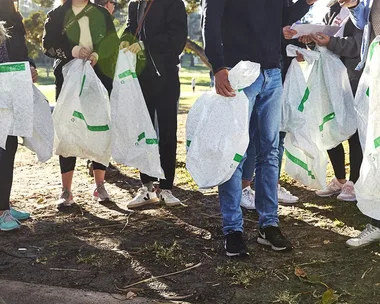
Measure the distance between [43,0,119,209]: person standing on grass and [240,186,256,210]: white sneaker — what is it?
1.36 m

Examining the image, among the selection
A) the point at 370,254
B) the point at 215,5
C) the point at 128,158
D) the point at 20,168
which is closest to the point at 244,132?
the point at 215,5

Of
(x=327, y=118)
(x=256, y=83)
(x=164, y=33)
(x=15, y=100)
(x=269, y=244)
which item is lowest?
(x=269, y=244)

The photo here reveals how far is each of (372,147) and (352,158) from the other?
120cm

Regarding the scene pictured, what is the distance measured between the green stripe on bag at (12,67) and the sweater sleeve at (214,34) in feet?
4.07

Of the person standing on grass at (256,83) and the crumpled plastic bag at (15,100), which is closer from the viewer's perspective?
the person standing on grass at (256,83)

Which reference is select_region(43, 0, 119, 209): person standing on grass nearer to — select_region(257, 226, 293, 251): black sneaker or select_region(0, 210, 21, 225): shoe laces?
select_region(0, 210, 21, 225): shoe laces

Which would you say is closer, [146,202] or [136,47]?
[136,47]

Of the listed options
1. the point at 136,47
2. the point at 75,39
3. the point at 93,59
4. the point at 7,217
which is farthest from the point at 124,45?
the point at 7,217

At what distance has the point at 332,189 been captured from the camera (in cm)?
456

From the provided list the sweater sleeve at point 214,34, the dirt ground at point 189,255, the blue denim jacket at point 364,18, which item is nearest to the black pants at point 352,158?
the dirt ground at point 189,255

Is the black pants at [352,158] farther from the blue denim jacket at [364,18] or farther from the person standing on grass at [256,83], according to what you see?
the person standing on grass at [256,83]

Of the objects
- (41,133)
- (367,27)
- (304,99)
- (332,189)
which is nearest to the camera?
(367,27)

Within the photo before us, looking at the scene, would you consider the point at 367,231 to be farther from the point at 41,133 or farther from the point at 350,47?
the point at 41,133

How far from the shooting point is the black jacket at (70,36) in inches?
171
